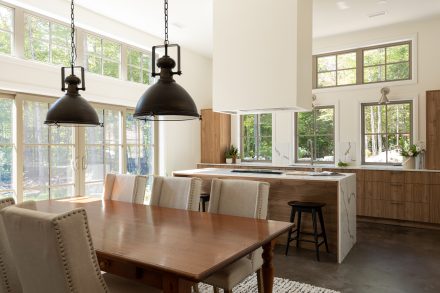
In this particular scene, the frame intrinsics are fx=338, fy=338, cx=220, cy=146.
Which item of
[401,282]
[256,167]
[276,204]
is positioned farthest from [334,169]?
[401,282]

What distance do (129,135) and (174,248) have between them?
447 cm

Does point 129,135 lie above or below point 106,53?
below

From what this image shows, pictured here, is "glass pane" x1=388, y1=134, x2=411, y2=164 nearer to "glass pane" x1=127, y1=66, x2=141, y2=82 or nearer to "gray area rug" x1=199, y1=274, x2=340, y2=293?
"gray area rug" x1=199, y1=274, x2=340, y2=293

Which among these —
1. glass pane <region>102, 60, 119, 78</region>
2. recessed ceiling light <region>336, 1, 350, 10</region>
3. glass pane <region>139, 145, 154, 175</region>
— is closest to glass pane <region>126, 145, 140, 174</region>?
glass pane <region>139, 145, 154, 175</region>

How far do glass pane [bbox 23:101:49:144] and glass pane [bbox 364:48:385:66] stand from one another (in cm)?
544

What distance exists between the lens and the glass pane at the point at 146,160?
6203 millimetres

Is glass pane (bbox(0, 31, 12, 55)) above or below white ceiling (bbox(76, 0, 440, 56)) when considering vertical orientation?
below

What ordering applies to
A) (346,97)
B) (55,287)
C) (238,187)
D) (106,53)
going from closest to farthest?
(55,287) < (238,187) < (106,53) < (346,97)

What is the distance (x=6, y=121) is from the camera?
13.8 feet

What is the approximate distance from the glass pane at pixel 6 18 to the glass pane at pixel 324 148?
5315 mm

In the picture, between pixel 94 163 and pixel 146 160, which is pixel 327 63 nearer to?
pixel 146 160

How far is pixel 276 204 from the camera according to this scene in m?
4.29

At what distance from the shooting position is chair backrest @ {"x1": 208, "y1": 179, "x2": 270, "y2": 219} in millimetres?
2590

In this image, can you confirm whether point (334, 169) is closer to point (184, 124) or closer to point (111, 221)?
point (184, 124)
